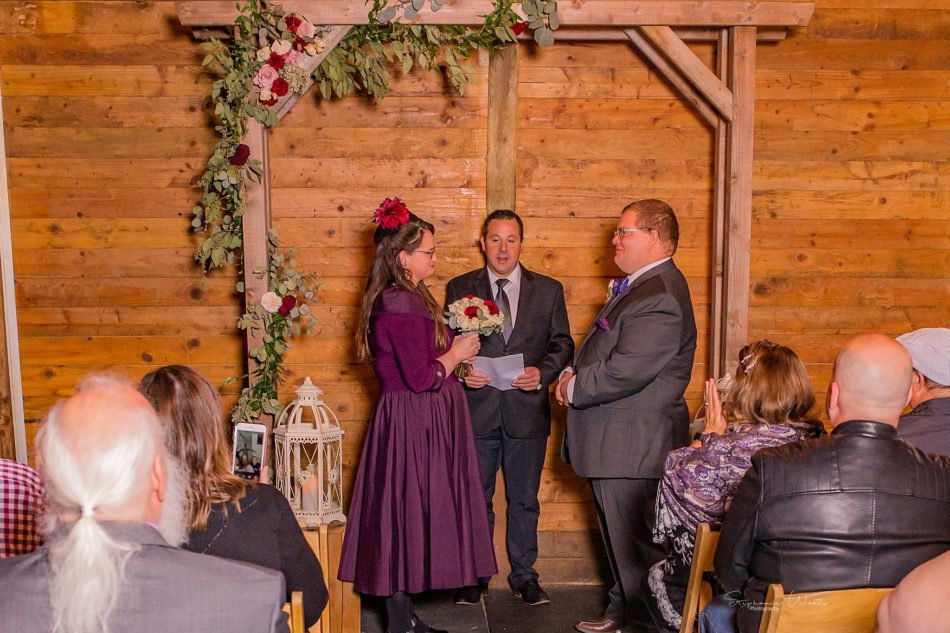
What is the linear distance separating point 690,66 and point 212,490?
2763 mm

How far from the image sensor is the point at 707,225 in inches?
Result: 165

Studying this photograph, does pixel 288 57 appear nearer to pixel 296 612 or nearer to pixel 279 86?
pixel 279 86

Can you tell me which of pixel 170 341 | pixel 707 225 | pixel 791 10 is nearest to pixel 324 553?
pixel 170 341

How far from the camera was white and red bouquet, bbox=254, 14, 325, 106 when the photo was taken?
354 centimetres

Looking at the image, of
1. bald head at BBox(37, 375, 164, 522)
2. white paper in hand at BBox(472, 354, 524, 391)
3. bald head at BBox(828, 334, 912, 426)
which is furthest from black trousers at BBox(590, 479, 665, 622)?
bald head at BBox(37, 375, 164, 522)

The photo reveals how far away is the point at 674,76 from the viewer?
3990 millimetres

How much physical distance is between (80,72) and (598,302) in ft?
8.54

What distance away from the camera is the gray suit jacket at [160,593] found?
1366mm

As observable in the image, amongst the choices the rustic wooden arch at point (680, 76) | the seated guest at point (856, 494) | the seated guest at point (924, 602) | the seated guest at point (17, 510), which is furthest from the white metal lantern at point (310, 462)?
the seated guest at point (924, 602)

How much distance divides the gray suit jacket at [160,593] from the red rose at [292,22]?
260 centimetres

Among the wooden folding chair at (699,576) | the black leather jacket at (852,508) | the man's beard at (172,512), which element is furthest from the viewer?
the wooden folding chair at (699,576)

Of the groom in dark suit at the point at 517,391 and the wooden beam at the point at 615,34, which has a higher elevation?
the wooden beam at the point at 615,34

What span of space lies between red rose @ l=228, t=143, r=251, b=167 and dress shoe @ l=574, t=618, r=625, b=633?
7.70ft

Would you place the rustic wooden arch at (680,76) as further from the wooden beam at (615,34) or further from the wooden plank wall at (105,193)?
the wooden plank wall at (105,193)
